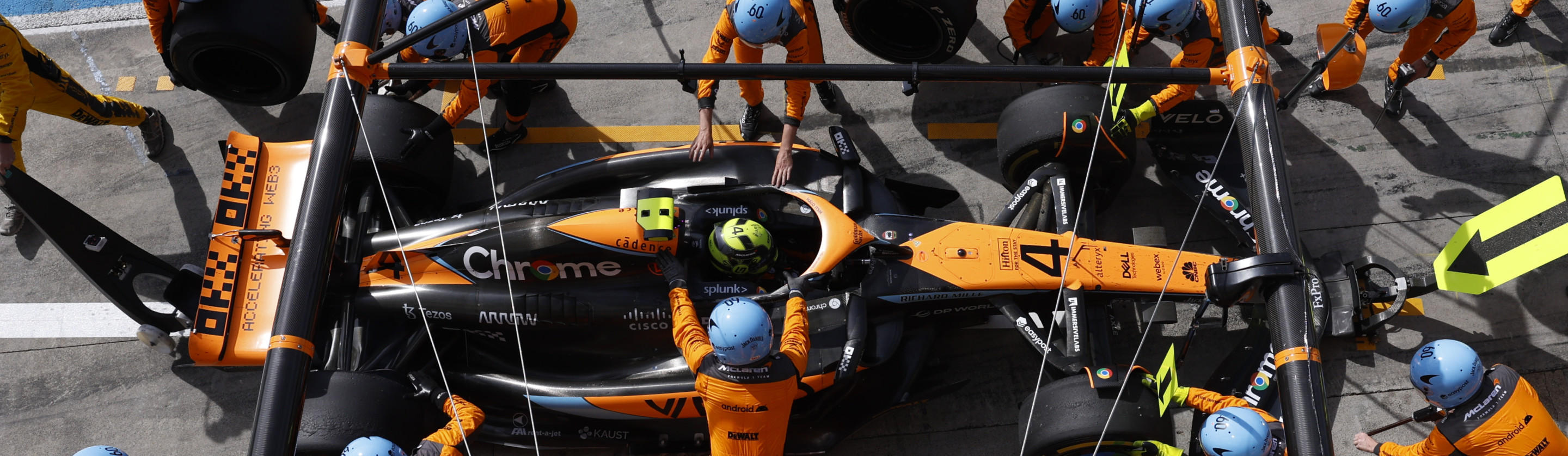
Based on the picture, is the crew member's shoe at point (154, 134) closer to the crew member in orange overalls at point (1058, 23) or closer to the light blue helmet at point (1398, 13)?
the crew member in orange overalls at point (1058, 23)

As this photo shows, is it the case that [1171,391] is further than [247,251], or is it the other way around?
[247,251]

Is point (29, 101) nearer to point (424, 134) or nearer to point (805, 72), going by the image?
point (424, 134)

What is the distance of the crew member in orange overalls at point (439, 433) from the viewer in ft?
16.1

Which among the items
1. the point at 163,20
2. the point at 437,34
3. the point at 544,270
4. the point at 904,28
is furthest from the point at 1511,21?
the point at 163,20

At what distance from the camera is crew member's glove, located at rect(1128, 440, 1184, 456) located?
5535 mm

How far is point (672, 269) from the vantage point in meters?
5.74

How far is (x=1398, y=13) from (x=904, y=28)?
334cm

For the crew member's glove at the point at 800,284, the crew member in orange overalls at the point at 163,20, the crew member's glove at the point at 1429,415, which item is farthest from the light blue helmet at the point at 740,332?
the crew member in orange overalls at the point at 163,20

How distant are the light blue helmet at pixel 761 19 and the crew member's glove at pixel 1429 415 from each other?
14.5 ft

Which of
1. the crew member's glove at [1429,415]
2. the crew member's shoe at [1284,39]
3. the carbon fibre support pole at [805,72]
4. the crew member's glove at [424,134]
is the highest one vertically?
the crew member's shoe at [1284,39]

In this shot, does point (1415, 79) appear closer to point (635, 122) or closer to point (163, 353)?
point (635, 122)

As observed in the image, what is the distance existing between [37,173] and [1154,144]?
8481mm

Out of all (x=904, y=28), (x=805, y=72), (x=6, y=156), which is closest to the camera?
(x=805, y=72)

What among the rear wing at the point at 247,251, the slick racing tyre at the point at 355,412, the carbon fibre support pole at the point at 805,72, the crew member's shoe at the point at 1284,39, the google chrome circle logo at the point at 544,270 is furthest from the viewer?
the crew member's shoe at the point at 1284,39
